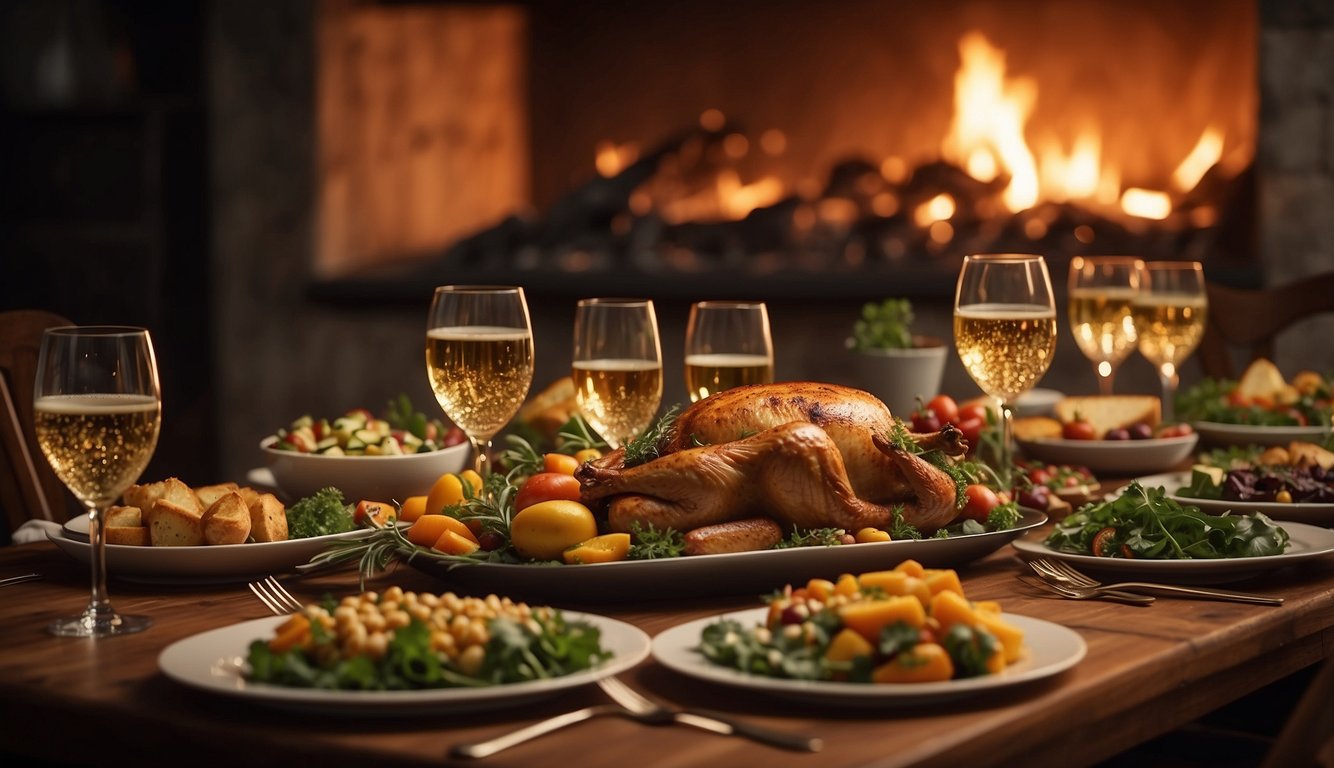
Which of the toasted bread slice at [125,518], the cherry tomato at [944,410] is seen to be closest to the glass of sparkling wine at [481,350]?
the toasted bread slice at [125,518]

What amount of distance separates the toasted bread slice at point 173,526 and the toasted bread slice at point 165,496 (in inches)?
1.0

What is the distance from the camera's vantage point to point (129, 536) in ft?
5.72

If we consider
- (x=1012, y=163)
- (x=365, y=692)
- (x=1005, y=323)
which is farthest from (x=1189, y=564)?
(x=1012, y=163)

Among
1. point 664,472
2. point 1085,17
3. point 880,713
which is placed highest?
point 1085,17

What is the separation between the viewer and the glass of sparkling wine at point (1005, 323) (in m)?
2.11

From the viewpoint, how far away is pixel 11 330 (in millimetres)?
2678

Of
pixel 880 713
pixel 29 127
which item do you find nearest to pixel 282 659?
pixel 880 713

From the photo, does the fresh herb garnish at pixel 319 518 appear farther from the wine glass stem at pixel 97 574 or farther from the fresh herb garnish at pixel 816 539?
the fresh herb garnish at pixel 816 539

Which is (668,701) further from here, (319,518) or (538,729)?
(319,518)

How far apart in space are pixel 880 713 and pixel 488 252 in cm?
395

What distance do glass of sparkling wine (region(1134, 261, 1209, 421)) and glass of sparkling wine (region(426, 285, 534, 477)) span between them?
3.95ft

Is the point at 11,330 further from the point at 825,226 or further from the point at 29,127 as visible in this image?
the point at 29,127

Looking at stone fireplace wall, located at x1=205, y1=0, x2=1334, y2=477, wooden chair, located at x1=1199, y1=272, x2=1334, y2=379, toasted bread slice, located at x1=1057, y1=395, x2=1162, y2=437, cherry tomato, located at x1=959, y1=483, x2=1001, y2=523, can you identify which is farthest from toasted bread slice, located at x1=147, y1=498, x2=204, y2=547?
stone fireplace wall, located at x1=205, y1=0, x2=1334, y2=477

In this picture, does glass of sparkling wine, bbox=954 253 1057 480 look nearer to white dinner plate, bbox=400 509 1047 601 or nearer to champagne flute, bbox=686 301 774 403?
champagne flute, bbox=686 301 774 403
